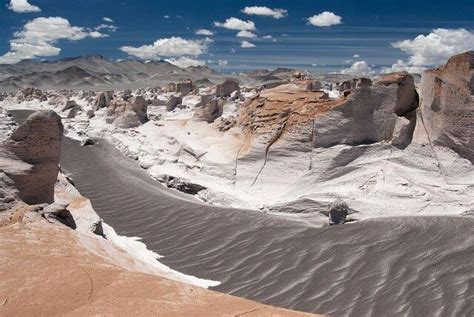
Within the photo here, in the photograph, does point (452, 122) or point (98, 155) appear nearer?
point (452, 122)

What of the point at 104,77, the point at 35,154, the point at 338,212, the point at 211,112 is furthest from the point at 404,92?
the point at 104,77

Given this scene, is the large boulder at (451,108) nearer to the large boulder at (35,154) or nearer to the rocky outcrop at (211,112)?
the large boulder at (35,154)

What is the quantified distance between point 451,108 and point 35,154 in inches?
310

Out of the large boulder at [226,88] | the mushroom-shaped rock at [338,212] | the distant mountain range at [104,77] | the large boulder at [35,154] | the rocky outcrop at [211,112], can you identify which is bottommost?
the mushroom-shaped rock at [338,212]

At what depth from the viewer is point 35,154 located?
713 centimetres

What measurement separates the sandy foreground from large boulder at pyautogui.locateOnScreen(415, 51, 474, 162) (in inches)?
289

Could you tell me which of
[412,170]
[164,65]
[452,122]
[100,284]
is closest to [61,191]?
[100,284]

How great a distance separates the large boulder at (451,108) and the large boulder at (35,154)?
724cm

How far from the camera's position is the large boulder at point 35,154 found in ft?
22.6

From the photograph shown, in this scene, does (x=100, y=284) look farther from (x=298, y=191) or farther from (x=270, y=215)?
(x=298, y=191)

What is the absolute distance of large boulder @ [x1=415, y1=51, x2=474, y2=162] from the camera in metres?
9.40

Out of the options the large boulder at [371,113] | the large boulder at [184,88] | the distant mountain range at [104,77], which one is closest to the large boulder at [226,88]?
the large boulder at [184,88]

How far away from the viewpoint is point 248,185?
1141 centimetres

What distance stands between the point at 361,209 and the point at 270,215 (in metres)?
1.83
